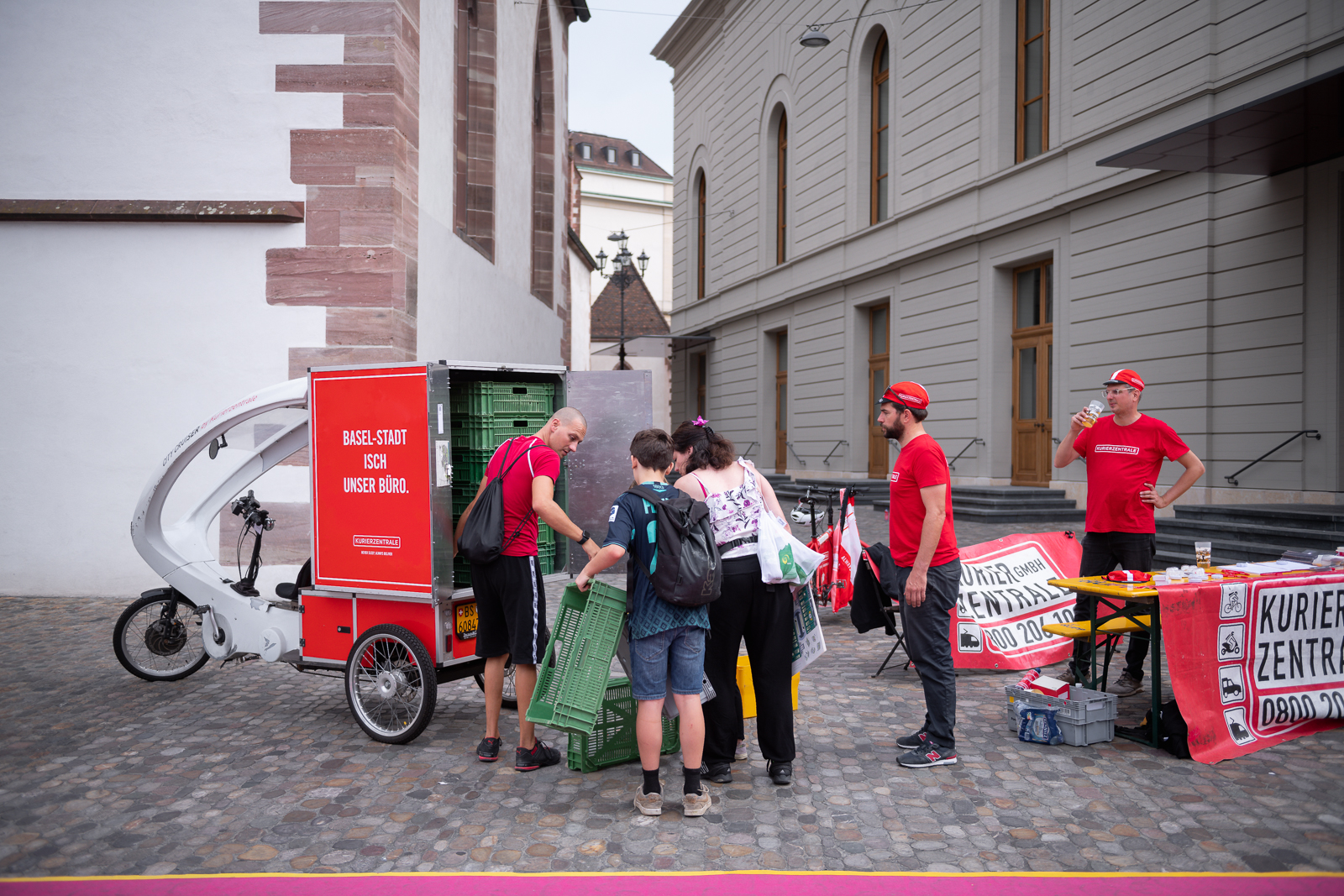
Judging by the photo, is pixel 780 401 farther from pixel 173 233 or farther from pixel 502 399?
pixel 502 399

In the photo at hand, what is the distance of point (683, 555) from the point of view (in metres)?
4.02

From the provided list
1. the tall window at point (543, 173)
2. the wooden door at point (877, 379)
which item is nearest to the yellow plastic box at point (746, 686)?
the tall window at point (543, 173)

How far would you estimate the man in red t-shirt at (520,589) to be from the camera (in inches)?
188

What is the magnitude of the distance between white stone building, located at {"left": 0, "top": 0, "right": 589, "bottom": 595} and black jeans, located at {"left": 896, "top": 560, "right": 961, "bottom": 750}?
6.66 m

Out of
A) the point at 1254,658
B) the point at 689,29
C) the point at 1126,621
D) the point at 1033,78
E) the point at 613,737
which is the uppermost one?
the point at 689,29

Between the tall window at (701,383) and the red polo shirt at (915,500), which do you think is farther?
the tall window at (701,383)

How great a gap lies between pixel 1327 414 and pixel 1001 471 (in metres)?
6.40

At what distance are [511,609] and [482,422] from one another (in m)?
1.56

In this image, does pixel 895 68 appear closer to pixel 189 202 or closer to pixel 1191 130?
pixel 1191 130

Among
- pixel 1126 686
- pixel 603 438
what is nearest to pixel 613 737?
pixel 603 438

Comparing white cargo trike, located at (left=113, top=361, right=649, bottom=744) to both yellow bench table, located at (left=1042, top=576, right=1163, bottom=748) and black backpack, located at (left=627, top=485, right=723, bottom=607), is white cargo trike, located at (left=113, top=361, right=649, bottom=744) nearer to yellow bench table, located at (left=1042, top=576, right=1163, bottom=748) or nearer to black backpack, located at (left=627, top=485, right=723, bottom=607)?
black backpack, located at (left=627, top=485, right=723, bottom=607)

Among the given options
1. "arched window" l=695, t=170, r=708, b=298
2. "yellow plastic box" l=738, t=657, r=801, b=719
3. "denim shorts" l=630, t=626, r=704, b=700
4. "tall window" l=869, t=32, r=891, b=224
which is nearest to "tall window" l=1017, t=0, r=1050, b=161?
"tall window" l=869, t=32, r=891, b=224

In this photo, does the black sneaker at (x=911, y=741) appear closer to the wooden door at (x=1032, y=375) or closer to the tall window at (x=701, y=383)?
the wooden door at (x=1032, y=375)

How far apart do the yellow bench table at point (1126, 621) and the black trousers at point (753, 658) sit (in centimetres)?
179
